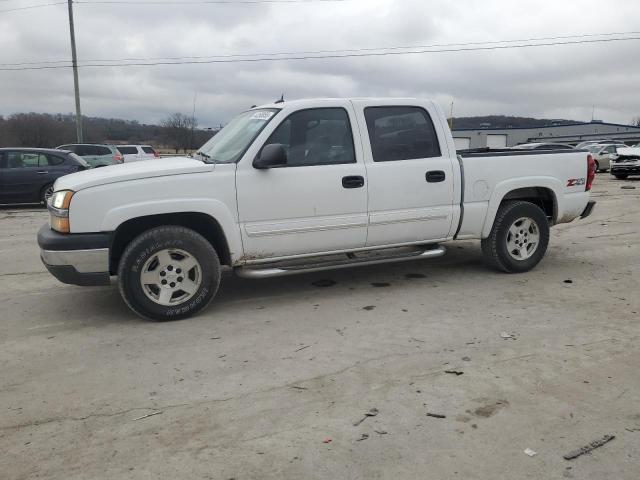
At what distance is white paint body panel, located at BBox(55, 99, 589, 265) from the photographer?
15.3 feet

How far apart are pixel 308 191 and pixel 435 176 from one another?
54.4 inches

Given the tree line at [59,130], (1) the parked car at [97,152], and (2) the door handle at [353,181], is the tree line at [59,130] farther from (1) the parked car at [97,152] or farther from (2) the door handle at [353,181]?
(2) the door handle at [353,181]

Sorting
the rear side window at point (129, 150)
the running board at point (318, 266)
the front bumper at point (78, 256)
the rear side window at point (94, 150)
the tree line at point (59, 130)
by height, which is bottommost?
the running board at point (318, 266)

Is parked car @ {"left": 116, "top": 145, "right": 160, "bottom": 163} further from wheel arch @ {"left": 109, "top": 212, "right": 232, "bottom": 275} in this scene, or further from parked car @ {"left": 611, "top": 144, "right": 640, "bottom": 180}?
wheel arch @ {"left": 109, "top": 212, "right": 232, "bottom": 275}

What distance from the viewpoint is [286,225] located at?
514cm

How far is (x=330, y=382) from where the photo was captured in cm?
365

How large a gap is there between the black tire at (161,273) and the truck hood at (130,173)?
475 millimetres

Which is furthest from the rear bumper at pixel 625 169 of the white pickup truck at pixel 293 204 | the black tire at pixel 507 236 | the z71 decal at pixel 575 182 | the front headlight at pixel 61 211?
the front headlight at pixel 61 211

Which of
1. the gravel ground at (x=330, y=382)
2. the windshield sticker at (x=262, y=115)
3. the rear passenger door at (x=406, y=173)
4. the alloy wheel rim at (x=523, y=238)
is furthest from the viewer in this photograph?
the alloy wheel rim at (x=523, y=238)

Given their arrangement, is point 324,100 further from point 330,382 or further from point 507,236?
point 330,382

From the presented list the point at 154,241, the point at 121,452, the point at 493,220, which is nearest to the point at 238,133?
the point at 154,241

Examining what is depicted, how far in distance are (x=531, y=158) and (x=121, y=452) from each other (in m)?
5.15

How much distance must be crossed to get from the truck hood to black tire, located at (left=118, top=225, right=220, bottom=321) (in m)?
0.47

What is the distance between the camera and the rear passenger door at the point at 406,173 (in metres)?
5.46
